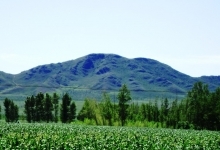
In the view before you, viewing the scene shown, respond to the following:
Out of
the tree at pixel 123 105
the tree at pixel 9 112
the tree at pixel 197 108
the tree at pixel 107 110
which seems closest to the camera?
the tree at pixel 123 105

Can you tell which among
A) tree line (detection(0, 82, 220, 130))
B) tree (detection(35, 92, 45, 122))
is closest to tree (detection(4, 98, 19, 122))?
tree (detection(35, 92, 45, 122))

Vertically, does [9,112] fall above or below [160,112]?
below

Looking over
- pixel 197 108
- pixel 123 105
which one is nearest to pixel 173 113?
pixel 197 108

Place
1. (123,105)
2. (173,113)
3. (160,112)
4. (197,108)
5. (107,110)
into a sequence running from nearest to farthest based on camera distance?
1. (123,105)
2. (107,110)
3. (197,108)
4. (173,113)
5. (160,112)

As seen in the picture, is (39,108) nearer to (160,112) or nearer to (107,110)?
(107,110)

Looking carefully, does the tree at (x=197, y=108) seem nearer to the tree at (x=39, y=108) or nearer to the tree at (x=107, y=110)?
the tree at (x=107, y=110)

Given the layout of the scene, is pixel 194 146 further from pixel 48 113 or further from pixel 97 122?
pixel 48 113

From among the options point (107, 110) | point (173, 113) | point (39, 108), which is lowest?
point (173, 113)

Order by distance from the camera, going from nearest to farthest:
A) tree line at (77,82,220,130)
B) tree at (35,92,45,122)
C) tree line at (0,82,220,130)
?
tree line at (77,82,220,130)
tree line at (0,82,220,130)
tree at (35,92,45,122)

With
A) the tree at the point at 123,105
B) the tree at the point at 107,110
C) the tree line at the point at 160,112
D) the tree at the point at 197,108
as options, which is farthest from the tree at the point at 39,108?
the tree at the point at 197,108

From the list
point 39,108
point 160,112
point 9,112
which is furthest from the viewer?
point 9,112

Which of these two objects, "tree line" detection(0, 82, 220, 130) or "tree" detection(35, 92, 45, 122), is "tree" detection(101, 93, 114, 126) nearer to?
"tree line" detection(0, 82, 220, 130)

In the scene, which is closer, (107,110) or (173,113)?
(107,110)

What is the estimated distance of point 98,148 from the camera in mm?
37438
